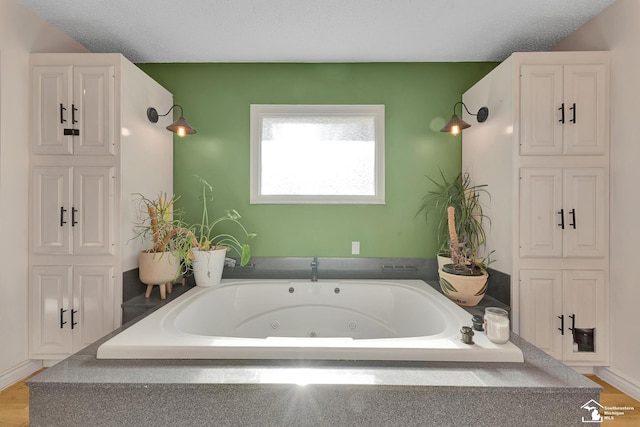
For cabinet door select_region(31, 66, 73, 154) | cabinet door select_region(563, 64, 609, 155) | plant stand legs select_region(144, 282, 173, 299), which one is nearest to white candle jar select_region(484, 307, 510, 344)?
cabinet door select_region(563, 64, 609, 155)

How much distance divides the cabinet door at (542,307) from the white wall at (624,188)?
0.30 m

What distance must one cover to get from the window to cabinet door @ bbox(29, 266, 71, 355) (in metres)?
1.39

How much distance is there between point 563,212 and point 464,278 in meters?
0.78

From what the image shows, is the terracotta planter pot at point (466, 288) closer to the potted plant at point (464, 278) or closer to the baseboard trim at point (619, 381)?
the potted plant at point (464, 278)

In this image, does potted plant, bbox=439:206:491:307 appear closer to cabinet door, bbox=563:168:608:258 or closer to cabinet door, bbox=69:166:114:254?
cabinet door, bbox=563:168:608:258

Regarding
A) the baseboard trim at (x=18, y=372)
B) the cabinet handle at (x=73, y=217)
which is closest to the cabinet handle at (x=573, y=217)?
the cabinet handle at (x=73, y=217)

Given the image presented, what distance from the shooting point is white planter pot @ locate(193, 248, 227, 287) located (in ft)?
6.46

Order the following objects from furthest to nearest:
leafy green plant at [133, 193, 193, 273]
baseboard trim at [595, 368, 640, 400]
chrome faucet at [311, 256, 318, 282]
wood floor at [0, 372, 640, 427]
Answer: chrome faucet at [311, 256, 318, 282]
leafy green plant at [133, 193, 193, 273]
baseboard trim at [595, 368, 640, 400]
wood floor at [0, 372, 640, 427]

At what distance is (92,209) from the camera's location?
5.70ft

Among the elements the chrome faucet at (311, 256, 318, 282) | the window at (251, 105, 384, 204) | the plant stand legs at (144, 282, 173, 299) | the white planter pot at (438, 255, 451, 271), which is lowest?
the plant stand legs at (144, 282, 173, 299)

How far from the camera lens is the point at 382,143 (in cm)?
226

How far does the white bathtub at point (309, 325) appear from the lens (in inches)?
42.8

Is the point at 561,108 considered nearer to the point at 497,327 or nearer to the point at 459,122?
the point at 459,122

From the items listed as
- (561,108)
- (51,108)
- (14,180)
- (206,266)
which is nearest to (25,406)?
(206,266)
